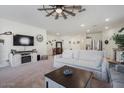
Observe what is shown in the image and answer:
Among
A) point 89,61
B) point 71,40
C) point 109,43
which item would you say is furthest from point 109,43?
point 89,61

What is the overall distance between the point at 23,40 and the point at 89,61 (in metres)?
4.00

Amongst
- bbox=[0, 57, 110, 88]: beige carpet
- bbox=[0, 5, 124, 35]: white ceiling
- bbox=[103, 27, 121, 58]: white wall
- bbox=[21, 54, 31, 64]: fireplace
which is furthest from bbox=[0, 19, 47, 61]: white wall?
bbox=[103, 27, 121, 58]: white wall

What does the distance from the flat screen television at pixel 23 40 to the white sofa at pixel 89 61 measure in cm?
255

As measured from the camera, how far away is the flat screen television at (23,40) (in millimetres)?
4589

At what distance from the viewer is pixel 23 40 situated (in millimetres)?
4941

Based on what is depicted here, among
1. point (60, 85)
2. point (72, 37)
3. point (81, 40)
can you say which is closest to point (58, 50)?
point (72, 37)

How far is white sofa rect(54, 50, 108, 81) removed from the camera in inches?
94.2

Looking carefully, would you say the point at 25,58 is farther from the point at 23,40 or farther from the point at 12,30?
the point at 12,30

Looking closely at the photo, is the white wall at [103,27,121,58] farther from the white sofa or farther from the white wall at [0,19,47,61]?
the white wall at [0,19,47,61]

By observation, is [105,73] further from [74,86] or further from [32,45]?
[32,45]

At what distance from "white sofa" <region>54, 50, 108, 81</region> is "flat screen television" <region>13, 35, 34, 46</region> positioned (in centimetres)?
255
